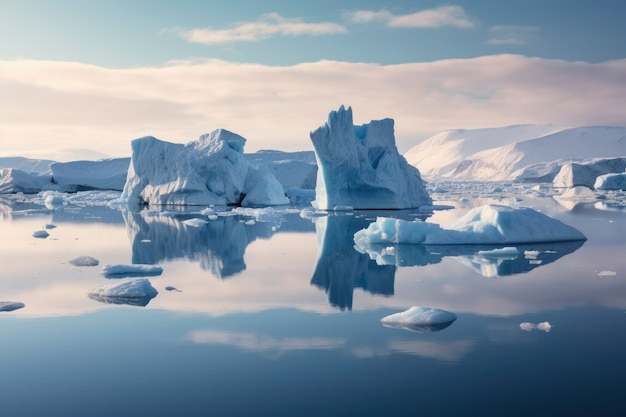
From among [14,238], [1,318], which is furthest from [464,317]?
[14,238]

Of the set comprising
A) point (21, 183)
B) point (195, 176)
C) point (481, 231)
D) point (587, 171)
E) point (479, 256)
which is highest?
point (587, 171)

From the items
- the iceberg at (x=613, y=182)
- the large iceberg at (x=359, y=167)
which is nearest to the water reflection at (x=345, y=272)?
the large iceberg at (x=359, y=167)

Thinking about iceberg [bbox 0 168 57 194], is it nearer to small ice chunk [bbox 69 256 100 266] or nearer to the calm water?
the calm water

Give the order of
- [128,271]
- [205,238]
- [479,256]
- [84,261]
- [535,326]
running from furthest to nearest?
[205,238] < [479,256] < [84,261] < [128,271] < [535,326]

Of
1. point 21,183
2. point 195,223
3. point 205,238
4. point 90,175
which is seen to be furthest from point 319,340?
point 21,183

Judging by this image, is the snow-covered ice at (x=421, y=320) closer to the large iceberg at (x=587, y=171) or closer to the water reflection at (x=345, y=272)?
the water reflection at (x=345, y=272)

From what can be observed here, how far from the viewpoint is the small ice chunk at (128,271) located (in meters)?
7.03

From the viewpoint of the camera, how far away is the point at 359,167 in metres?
19.6

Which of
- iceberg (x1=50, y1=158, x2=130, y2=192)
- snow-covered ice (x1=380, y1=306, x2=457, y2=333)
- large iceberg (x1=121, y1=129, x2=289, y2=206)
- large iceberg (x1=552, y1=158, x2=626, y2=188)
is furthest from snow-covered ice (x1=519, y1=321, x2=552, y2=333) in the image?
large iceberg (x1=552, y1=158, x2=626, y2=188)

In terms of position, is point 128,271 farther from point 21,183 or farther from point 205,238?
point 21,183

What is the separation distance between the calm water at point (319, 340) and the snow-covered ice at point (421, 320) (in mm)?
88

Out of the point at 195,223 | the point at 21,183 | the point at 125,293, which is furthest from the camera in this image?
the point at 21,183

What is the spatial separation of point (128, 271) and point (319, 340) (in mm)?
3650

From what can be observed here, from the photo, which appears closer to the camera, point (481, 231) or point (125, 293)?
point (125, 293)
